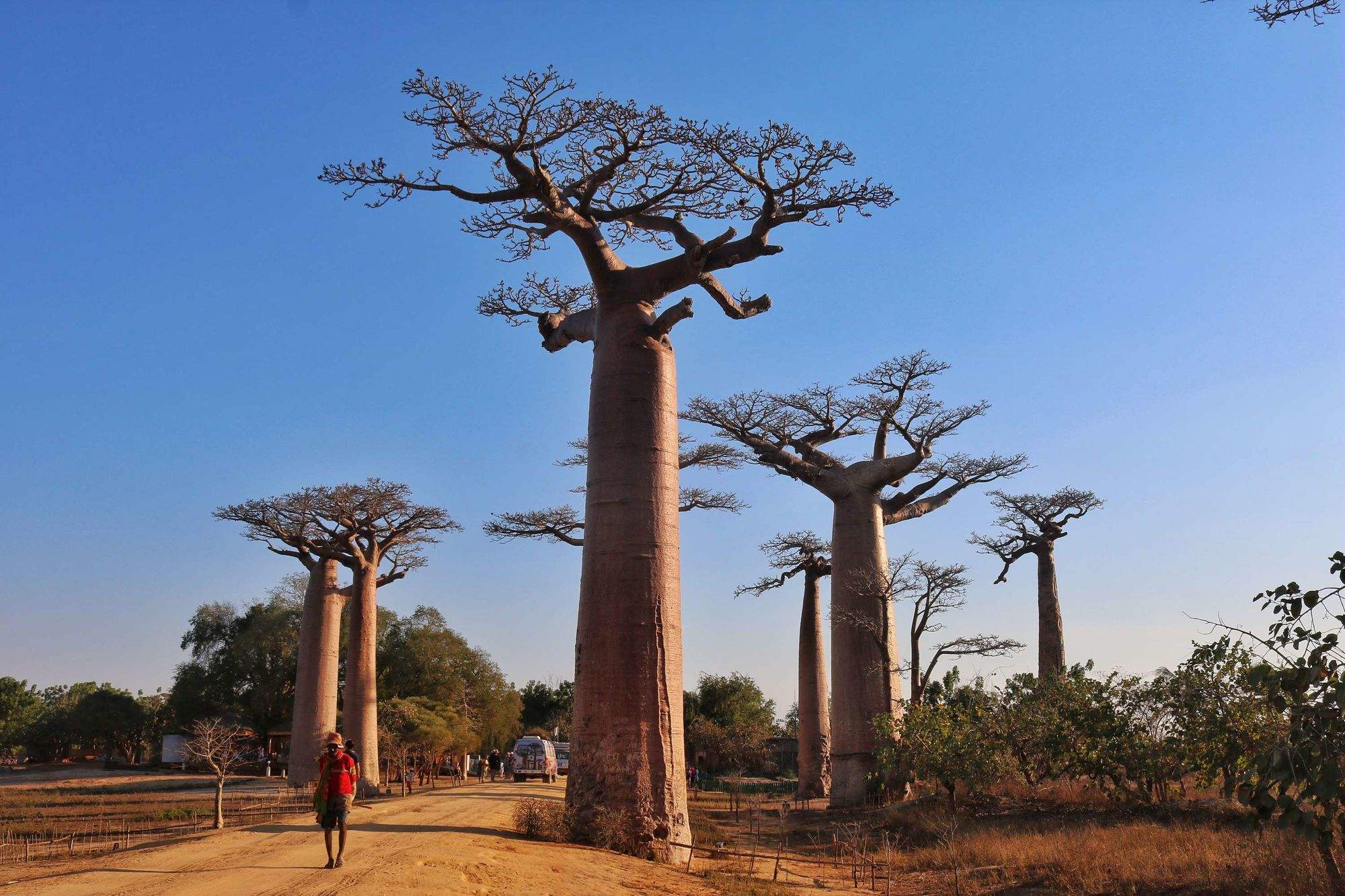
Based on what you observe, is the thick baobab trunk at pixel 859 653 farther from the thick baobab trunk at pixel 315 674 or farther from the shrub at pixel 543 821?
the thick baobab trunk at pixel 315 674

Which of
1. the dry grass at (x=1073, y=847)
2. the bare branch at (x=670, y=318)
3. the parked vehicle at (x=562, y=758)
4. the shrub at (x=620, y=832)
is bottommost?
the parked vehicle at (x=562, y=758)

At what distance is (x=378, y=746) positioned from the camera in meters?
22.5

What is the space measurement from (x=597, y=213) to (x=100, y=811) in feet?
39.4

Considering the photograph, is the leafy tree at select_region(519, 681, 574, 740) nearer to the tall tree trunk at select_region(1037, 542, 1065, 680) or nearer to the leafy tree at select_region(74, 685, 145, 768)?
the leafy tree at select_region(74, 685, 145, 768)

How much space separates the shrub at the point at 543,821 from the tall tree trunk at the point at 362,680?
10.5 meters

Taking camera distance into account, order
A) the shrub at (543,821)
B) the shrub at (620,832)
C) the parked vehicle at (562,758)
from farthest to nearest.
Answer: the parked vehicle at (562,758), the shrub at (543,821), the shrub at (620,832)

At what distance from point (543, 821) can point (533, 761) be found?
18.4 m

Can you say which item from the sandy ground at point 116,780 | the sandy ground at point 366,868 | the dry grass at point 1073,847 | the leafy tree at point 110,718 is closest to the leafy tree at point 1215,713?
the dry grass at point 1073,847

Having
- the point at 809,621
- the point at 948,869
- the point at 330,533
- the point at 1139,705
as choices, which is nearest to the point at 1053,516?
the point at 809,621

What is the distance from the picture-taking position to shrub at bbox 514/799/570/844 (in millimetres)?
8906

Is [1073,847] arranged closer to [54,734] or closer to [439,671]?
[439,671]

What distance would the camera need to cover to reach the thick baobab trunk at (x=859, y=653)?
1688 centimetres

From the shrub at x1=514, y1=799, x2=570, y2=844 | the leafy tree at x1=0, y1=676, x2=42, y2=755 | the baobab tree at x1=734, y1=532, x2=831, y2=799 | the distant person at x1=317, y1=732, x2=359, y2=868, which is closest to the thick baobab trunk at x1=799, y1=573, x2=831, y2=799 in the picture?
the baobab tree at x1=734, y1=532, x2=831, y2=799

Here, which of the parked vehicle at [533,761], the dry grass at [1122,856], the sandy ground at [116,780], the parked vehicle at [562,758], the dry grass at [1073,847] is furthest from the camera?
the parked vehicle at [562,758]
